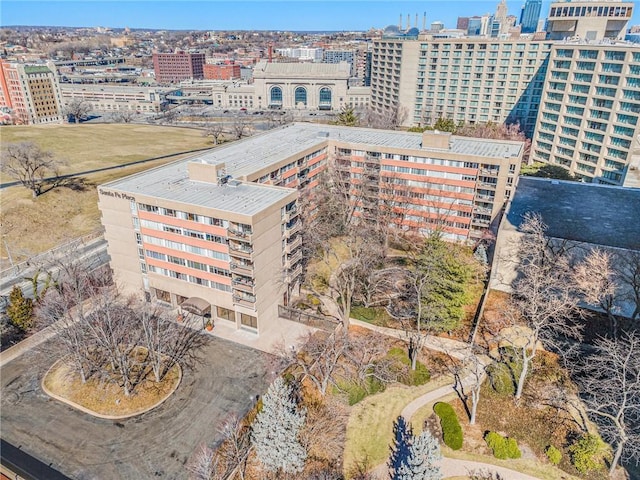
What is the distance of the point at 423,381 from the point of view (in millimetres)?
→ 49812

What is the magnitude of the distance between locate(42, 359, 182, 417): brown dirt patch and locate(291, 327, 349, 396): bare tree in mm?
15186

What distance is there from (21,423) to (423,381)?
4344cm

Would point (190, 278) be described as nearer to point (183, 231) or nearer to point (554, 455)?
point (183, 231)

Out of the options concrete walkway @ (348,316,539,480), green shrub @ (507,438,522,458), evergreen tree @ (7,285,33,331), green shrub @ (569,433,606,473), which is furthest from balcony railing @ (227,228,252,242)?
green shrub @ (569,433,606,473)

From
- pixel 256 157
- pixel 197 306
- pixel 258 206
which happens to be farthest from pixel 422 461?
pixel 256 157

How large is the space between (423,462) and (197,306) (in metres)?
35.8

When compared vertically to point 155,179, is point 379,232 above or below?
Answer: below

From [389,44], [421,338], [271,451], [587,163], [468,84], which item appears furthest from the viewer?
[389,44]

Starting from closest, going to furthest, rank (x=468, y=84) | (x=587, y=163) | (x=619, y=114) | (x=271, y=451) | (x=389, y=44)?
(x=271, y=451) < (x=619, y=114) < (x=587, y=163) < (x=468, y=84) < (x=389, y=44)

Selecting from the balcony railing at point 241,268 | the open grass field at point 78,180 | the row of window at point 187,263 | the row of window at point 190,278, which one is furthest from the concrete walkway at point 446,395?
the open grass field at point 78,180

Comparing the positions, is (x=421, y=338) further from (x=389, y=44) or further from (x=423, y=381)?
(x=389, y=44)

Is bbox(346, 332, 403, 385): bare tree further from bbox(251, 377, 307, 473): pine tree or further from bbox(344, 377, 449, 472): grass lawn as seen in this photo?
bbox(251, 377, 307, 473): pine tree

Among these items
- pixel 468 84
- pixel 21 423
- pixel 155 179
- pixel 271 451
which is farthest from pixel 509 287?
pixel 468 84

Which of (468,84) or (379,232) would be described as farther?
(468,84)
